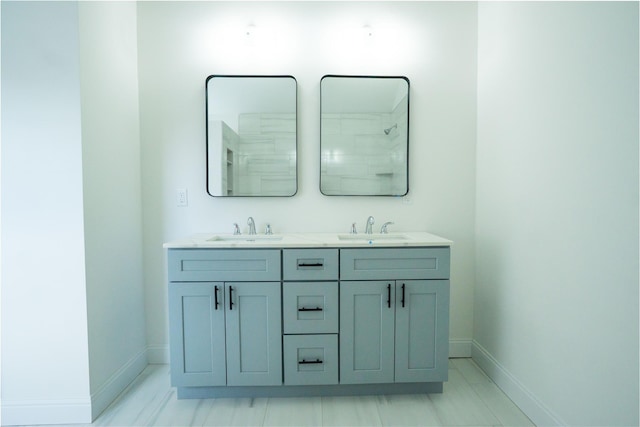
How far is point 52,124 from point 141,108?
680 millimetres

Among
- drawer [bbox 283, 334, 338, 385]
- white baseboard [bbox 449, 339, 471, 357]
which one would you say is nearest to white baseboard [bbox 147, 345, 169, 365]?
drawer [bbox 283, 334, 338, 385]

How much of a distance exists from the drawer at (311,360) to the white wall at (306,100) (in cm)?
78

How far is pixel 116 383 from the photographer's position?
1769mm

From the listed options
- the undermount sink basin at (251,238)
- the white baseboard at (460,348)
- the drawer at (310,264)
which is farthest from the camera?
the white baseboard at (460,348)

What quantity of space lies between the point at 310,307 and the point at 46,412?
1.47 metres

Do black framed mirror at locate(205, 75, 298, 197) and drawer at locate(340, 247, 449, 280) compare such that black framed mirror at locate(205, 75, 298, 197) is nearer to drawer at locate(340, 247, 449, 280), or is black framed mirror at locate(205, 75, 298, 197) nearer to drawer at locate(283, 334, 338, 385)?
drawer at locate(340, 247, 449, 280)

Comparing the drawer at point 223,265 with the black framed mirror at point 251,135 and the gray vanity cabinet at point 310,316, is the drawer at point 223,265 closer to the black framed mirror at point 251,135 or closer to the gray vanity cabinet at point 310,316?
the gray vanity cabinet at point 310,316

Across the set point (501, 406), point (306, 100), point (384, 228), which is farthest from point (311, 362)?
point (306, 100)

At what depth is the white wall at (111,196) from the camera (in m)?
1.58

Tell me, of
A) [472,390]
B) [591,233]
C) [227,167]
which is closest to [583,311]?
[591,233]

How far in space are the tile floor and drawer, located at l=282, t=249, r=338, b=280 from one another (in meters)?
0.73

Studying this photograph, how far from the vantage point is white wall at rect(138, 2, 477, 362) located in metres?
2.09

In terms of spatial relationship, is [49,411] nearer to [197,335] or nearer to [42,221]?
[197,335]

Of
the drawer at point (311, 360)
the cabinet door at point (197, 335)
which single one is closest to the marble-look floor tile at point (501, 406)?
the drawer at point (311, 360)
